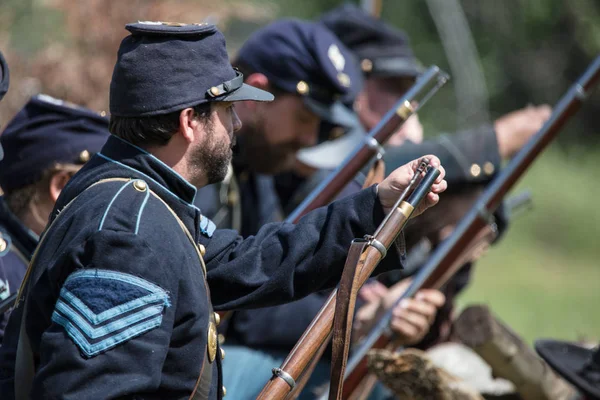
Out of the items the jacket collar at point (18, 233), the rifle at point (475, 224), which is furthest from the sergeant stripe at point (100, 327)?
the rifle at point (475, 224)

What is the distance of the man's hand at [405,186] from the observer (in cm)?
259

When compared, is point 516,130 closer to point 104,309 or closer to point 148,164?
point 148,164

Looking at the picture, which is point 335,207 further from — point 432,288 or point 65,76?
point 65,76

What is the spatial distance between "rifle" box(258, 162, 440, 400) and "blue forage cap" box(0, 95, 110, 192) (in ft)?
4.43

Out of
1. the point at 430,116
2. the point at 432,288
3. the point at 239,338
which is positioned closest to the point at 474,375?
the point at 432,288

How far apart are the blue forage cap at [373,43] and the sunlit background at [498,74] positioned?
5.96ft

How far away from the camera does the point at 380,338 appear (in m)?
4.16

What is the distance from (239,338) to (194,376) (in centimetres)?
196

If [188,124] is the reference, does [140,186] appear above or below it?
below

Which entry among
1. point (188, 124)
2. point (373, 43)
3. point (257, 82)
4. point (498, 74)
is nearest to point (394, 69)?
point (373, 43)

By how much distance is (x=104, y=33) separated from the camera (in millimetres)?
7633

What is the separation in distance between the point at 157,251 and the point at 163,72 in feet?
1.53

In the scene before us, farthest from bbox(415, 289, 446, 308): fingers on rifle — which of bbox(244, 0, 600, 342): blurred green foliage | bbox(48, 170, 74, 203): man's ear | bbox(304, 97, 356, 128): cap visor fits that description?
bbox(244, 0, 600, 342): blurred green foliage

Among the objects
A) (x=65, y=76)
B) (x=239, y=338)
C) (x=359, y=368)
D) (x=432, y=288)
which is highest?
(x=432, y=288)
